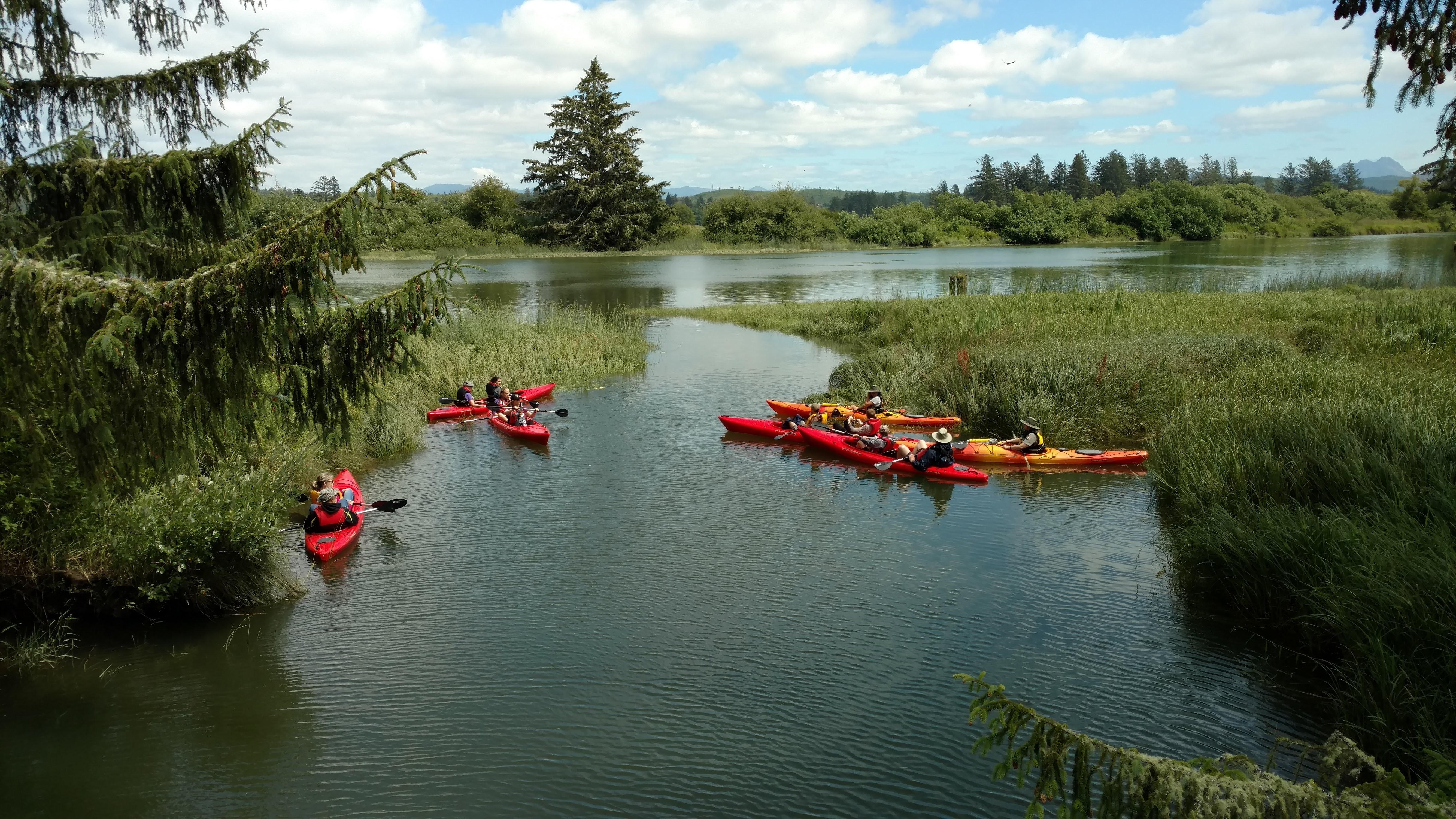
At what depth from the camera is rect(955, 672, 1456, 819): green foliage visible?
271 centimetres

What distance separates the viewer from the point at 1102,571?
29.6 ft

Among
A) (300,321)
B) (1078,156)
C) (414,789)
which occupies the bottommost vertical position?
(414,789)

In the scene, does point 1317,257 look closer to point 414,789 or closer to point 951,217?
point 951,217

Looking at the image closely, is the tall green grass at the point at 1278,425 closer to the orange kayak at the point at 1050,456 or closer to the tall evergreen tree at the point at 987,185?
the orange kayak at the point at 1050,456

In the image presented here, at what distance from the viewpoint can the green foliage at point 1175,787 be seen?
271 centimetres

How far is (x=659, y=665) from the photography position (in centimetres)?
720

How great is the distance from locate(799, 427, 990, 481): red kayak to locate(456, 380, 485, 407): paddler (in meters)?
5.95

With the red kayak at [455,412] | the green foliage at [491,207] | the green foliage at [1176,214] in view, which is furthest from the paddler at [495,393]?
the green foliage at [1176,214]

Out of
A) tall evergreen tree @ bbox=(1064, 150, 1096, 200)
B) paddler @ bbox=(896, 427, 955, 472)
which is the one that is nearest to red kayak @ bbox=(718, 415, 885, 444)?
paddler @ bbox=(896, 427, 955, 472)

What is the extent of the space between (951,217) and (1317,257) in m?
40.3

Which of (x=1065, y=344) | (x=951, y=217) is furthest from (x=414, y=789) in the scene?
(x=951, y=217)

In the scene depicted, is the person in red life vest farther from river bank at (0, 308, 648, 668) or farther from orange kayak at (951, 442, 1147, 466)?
orange kayak at (951, 442, 1147, 466)

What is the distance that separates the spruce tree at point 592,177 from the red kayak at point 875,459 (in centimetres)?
4797

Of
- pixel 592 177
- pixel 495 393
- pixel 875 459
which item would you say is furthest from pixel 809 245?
pixel 875 459
